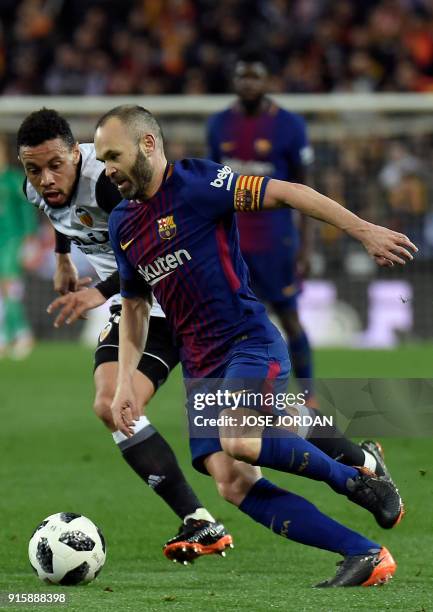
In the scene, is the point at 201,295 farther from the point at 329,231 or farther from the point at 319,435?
the point at 329,231

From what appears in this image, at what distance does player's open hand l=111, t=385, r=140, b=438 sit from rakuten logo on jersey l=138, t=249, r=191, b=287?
421mm

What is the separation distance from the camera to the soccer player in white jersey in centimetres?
545

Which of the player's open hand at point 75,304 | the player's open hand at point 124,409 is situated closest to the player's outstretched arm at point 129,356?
the player's open hand at point 124,409

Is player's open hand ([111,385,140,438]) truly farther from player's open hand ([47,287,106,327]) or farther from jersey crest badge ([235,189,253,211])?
jersey crest badge ([235,189,253,211])

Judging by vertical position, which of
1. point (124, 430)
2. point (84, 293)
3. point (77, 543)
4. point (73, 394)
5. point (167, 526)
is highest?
point (84, 293)

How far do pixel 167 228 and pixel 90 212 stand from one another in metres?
0.93

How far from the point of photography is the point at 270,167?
31.7ft

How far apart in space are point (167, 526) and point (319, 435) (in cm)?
123

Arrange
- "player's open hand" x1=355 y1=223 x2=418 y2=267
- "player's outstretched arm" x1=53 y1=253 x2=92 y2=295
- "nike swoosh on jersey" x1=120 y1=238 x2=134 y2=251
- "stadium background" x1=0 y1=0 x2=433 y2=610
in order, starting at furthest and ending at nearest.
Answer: "player's outstretched arm" x1=53 y1=253 x2=92 y2=295
"stadium background" x1=0 y1=0 x2=433 y2=610
"nike swoosh on jersey" x1=120 y1=238 x2=134 y2=251
"player's open hand" x1=355 y1=223 x2=418 y2=267

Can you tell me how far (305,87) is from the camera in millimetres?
17531

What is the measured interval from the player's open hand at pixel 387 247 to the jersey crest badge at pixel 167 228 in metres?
0.84

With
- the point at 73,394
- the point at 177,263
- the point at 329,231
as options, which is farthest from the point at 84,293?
the point at 329,231

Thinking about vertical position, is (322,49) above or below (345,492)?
above

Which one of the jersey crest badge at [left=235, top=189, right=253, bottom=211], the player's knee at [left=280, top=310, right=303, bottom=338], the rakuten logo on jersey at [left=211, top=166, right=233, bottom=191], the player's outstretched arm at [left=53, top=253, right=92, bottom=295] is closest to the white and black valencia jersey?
the player's outstretched arm at [left=53, top=253, right=92, bottom=295]
